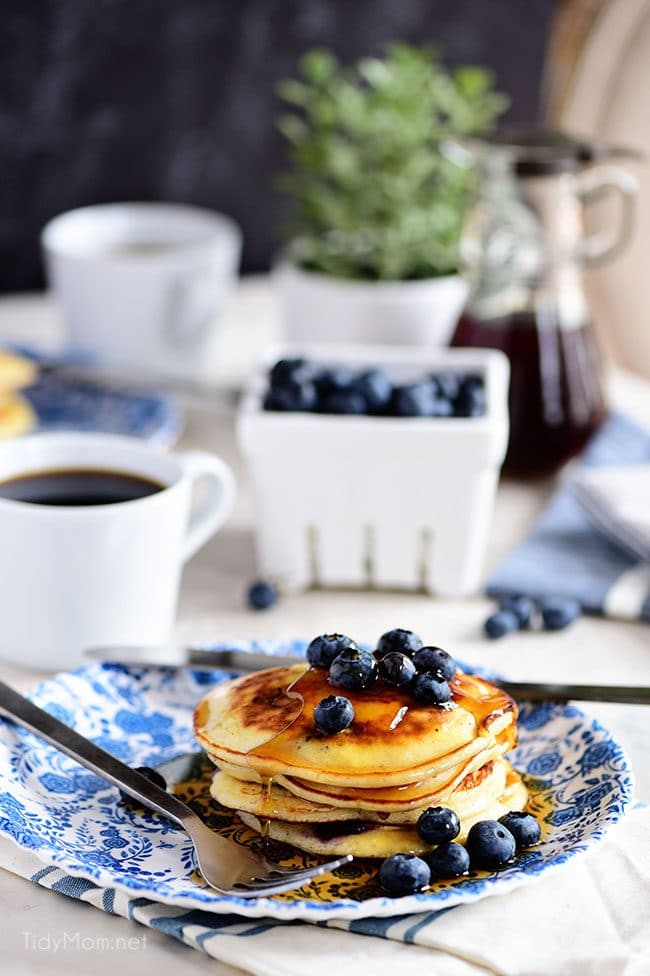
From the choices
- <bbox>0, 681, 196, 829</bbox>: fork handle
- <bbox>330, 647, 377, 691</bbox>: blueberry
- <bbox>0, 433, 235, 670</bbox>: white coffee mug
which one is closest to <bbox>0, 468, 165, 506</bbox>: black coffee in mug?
<bbox>0, 433, 235, 670</bbox>: white coffee mug

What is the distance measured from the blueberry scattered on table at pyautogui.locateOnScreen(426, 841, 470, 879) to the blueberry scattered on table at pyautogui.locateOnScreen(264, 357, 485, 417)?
0.54 m

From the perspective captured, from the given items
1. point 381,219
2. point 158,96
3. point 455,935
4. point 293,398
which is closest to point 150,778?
point 455,935

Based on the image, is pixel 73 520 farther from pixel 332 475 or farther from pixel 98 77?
pixel 98 77

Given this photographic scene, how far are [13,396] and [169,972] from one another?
3.32 ft

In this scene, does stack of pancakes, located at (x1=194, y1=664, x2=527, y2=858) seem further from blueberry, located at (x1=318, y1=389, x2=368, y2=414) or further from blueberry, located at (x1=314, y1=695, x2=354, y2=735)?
blueberry, located at (x1=318, y1=389, x2=368, y2=414)

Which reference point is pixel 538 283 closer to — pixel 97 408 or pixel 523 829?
pixel 97 408

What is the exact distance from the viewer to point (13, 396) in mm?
1597

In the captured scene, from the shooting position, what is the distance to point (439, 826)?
0.74m

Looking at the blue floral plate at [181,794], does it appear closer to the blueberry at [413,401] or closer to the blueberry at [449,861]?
the blueberry at [449,861]

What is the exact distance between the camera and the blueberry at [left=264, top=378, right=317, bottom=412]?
122 cm

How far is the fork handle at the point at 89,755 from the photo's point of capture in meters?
0.79

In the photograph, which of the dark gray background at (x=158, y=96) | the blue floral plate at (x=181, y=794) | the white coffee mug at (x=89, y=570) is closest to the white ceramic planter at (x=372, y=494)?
the white coffee mug at (x=89, y=570)

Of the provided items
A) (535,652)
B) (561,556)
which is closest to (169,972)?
(535,652)

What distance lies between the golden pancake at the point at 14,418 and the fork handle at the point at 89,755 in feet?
1.97
